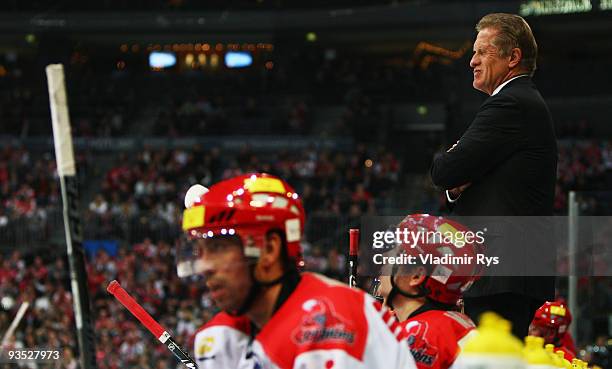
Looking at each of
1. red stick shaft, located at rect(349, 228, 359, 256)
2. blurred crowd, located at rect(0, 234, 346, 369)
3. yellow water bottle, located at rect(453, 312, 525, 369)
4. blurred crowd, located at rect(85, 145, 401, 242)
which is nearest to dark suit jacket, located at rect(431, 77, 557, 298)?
red stick shaft, located at rect(349, 228, 359, 256)

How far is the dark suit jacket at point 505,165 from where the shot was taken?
4.73m

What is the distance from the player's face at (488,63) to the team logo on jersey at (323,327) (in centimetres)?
199

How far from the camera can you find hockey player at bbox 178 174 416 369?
3277mm

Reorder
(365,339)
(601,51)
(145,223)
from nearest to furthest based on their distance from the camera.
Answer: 1. (365,339)
2. (145,223)
3. (601,51)

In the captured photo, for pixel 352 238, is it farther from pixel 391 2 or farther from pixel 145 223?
pixel 391 2

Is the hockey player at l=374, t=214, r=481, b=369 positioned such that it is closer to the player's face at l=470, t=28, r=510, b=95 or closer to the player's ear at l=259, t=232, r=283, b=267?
the player's face at l=470, t=28, r=510, b=95

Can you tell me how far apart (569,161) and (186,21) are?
1393 centimetres

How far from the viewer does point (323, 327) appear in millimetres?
3229

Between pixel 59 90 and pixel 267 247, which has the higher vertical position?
pixel 59 90

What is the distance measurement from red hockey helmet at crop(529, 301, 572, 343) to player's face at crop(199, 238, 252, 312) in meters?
4.08

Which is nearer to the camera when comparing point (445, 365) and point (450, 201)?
point (445, 365)

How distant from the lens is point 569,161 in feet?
74.2

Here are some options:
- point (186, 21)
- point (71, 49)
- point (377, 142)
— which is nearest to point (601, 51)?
point (377, 142)

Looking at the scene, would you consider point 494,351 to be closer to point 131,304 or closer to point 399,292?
point 399,292
